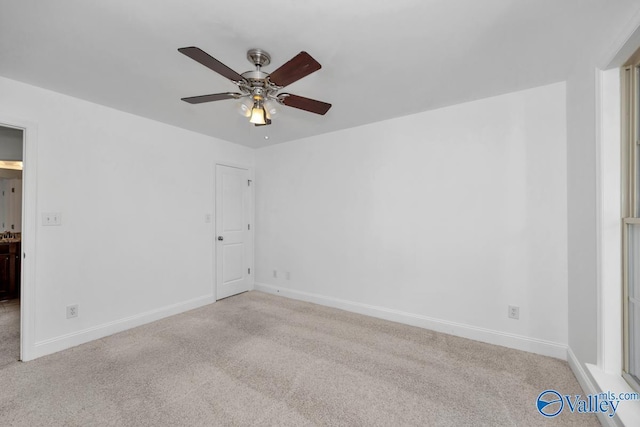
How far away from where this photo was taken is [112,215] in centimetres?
285

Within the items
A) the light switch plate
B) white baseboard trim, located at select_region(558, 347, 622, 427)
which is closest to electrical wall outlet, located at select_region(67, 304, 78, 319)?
the light switch plate

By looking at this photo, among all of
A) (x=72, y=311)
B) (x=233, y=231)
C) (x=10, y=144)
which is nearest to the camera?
(x=72, y=311)

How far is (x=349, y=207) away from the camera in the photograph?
3508 millimetres

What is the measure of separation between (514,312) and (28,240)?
4.39 metres

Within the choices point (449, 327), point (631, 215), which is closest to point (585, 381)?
point (449, 327)

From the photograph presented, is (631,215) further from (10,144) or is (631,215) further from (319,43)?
(10,144)

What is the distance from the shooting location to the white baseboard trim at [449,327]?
2.34 meters

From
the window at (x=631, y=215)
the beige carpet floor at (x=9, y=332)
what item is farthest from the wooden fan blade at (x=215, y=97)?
the beige carpet floor at (x=9, y=332)

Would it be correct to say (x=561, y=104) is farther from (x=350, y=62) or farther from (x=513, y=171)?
(x=350, y=62)

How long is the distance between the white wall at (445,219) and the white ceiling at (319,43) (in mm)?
417

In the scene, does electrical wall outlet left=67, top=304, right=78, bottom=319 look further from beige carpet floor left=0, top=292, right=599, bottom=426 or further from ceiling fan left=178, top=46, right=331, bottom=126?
ceiling fan left=178, top=46, right=331, bottom=126

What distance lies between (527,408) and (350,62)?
263 centimetres

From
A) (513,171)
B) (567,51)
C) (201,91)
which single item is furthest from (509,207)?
(201,91)

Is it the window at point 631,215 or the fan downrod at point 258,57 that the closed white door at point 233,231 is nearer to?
the fan downrod at point 258,57
